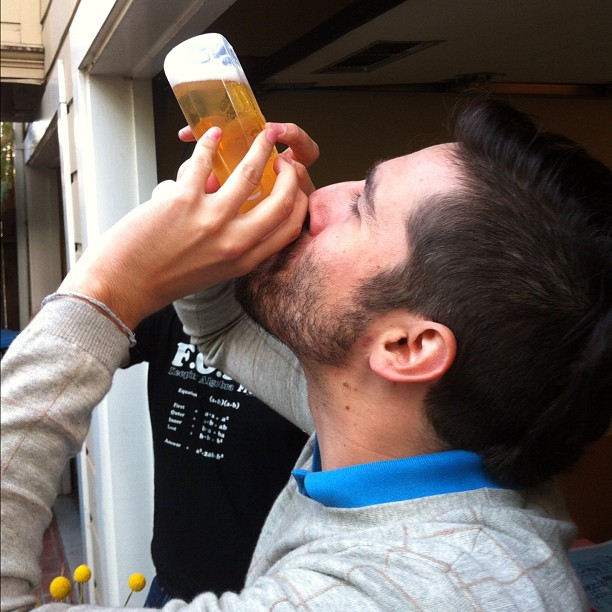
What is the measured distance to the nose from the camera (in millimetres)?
1284

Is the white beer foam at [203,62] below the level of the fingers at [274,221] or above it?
above

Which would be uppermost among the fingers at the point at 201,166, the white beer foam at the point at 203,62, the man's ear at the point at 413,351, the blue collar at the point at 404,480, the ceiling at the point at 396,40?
the ceiling at the point at 396,40

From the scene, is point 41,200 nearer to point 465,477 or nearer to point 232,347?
point 232,347

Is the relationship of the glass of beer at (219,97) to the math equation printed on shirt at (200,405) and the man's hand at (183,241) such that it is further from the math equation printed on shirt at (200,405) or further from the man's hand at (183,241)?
the math equation printed on shirt at (200,405)

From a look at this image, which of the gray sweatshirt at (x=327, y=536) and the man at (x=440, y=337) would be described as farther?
the man at (x=440, y=337)

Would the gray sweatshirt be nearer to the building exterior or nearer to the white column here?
the building exterior

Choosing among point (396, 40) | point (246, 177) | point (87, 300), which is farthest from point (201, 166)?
point (396, 40)

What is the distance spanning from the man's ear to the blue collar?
0.14 m

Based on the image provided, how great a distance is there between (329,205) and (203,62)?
0.36 metres

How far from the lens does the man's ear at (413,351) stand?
1112 mm

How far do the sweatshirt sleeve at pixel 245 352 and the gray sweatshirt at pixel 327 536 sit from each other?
52 cm

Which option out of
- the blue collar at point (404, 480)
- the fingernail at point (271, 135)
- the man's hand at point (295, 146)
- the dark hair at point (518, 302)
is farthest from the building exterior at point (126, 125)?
the blue collar at point (404, 480)

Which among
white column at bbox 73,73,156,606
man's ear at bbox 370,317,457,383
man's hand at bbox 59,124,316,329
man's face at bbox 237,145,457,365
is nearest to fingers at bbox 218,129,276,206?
man's hand at bbox 59,124,316,329

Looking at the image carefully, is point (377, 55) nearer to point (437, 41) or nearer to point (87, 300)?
point (437, 41)
